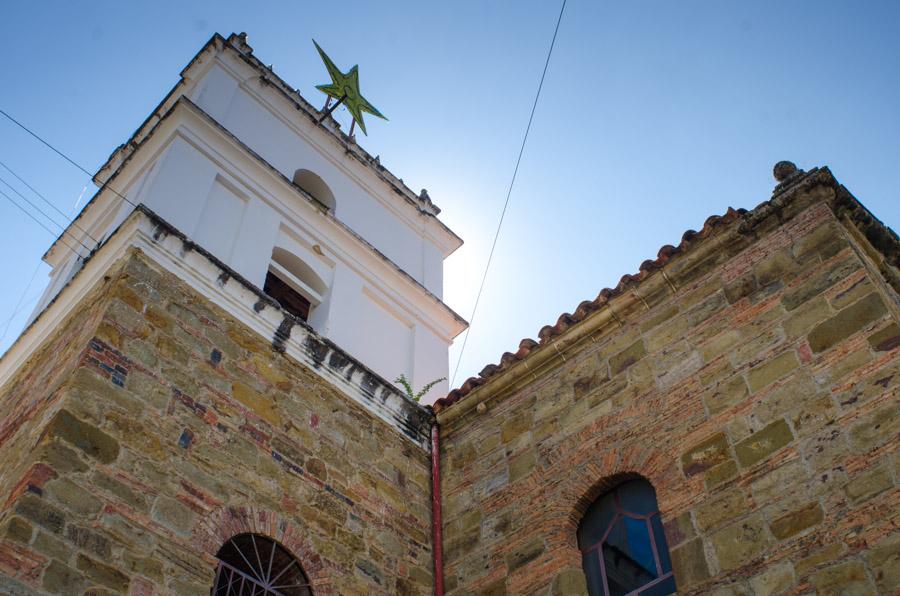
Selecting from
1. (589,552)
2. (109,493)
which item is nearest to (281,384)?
(109,493)

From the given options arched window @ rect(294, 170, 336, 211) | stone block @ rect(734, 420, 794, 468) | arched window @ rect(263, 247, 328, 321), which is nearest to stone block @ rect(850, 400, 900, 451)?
stone block @ rect(734, 420, 794, 468)

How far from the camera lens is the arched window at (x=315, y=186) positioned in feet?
38.2

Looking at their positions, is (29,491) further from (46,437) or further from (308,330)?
(308,330)

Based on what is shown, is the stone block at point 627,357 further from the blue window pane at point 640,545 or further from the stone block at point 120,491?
the stone block at point 120,491

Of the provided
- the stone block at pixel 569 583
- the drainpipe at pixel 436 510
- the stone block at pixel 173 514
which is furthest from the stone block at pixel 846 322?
the stone block at pixel 173 514

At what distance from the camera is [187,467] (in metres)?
6.58

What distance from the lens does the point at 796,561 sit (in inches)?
220

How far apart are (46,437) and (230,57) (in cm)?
676

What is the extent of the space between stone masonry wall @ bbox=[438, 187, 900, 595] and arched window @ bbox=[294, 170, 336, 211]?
380 centimetres

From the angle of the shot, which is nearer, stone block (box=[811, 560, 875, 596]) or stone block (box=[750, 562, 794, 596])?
stone block (box=[811, 560, 875, 596])

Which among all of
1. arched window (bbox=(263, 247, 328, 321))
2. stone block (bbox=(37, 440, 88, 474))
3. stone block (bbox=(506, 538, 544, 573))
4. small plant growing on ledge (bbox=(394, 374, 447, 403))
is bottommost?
stone block (bbox=(37, 440, 88, 474))

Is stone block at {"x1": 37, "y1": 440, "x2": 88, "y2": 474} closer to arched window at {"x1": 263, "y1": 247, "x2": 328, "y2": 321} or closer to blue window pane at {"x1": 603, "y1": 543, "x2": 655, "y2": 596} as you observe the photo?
blue window pane at {"x1": 603, "y1": 543, "x2": 655, "y2": 596}

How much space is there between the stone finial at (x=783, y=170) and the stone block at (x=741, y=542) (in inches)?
111

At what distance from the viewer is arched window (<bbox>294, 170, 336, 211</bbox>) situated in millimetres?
11641
